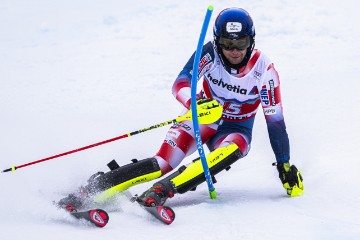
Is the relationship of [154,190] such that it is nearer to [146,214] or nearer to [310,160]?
[146,214]

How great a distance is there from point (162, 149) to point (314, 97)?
4191mm

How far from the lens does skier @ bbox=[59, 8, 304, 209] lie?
488cm

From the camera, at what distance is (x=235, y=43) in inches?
196

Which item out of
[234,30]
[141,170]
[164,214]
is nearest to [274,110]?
Answer: [234,30]

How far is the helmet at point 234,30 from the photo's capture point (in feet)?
16.0

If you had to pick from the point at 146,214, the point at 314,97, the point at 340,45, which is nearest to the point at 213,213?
the point at 146,214

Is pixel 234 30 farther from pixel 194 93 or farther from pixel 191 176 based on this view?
pixel 191 176

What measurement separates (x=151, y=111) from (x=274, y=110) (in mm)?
4023

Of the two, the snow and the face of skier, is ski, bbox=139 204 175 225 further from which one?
the face of skier

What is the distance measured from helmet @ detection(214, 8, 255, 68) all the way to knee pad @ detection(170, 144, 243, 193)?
31.5 inches

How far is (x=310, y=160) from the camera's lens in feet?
20.6

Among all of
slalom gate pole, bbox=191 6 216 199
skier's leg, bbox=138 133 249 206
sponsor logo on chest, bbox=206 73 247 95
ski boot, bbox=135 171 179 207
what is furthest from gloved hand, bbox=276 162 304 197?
ski boot, bbox=135 171 179 207

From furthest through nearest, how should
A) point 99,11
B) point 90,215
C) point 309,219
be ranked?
1. point 99,11
2. point 309,219
3. point 90,215

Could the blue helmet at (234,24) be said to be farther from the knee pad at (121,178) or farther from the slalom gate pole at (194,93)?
the knee pad at (121,178)
